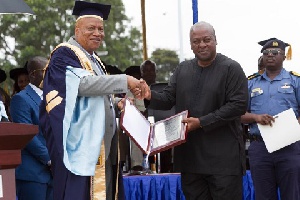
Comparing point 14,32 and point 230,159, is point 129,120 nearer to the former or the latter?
point 230,159

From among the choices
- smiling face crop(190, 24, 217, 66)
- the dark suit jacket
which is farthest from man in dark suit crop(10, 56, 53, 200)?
smiling face crop(190, 24, 217, 66)

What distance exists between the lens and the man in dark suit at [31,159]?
5184 millimetres

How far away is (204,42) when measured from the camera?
472 centimetres

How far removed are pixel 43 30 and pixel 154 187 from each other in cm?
2017

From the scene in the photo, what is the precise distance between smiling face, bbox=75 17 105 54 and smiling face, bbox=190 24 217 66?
2.37 feet

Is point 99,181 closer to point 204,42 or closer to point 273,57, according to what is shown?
point 204,42

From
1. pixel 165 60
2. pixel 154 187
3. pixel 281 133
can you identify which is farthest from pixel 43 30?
pixel 281 133

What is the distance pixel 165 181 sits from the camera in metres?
6.91

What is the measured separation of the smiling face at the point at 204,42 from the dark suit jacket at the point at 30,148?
1446mm

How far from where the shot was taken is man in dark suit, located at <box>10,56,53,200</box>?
518 centimetres

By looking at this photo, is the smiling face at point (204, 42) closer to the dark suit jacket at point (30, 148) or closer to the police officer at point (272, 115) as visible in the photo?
the police officer at point (272, 115)

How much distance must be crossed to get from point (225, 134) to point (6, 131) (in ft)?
8.45

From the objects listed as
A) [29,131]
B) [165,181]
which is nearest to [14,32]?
[165,181]

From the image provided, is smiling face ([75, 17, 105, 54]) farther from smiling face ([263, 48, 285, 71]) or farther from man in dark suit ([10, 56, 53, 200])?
smiling face ([263, 48, 285, 71])
